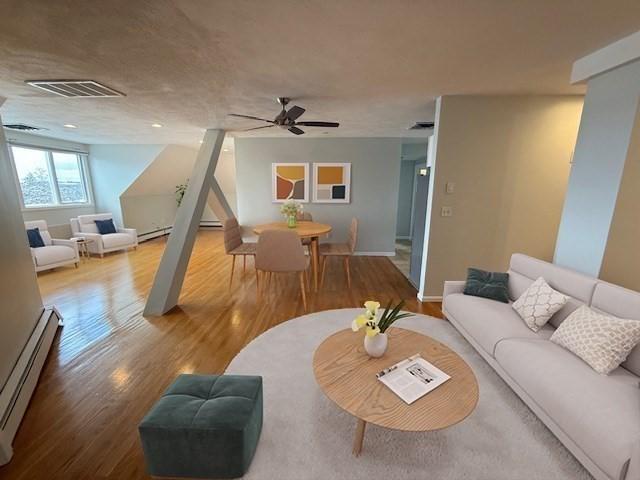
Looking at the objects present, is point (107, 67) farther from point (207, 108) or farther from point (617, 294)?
point (617, 294)

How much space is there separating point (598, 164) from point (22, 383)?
4.53 meters

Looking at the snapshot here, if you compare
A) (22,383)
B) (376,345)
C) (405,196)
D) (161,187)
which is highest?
(161,187)

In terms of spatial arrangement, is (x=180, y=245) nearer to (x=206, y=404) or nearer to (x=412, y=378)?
(x=206, y=404)

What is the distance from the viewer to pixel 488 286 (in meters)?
2.47

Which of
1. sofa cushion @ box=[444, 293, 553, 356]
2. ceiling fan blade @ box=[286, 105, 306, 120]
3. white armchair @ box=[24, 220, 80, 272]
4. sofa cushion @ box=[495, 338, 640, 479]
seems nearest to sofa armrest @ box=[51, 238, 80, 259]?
white armchair @ box=[24, 220, 80, 272]

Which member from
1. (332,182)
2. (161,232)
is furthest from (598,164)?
(161,232)

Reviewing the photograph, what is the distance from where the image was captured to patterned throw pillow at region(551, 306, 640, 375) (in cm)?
148

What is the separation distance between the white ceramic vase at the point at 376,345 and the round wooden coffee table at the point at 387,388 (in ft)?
0.16

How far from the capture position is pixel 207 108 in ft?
10.2

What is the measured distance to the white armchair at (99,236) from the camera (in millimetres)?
5156

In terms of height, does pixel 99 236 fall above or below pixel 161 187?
below

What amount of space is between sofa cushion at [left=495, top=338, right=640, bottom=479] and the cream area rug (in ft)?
0.64

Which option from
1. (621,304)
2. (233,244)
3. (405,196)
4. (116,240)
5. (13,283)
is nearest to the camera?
(621,304)

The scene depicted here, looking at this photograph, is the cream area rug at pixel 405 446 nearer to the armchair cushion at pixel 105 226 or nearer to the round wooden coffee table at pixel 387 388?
the round wooden coffee table at pixel 387 388
